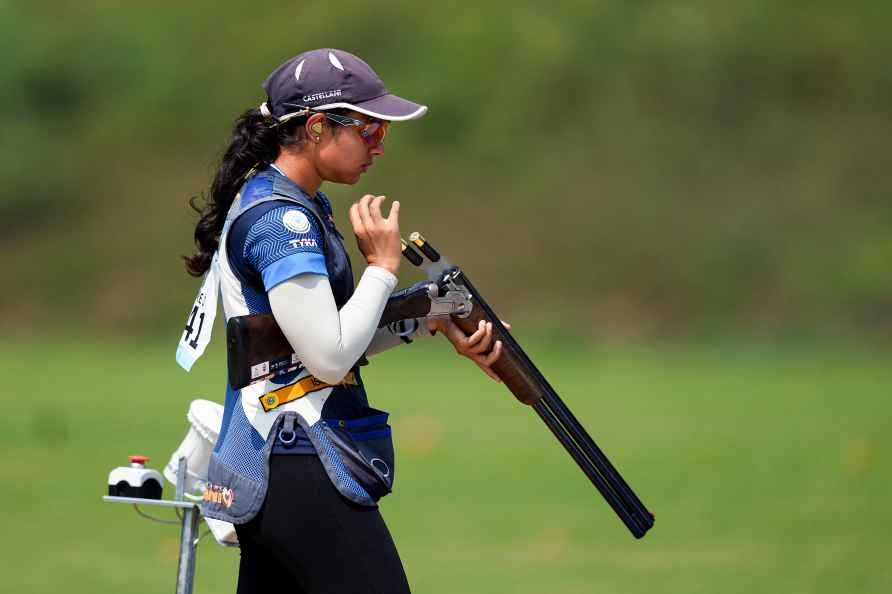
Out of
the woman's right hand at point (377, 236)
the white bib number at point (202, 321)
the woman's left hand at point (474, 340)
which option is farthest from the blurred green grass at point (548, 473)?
the woman's right hand at point (377, 236)

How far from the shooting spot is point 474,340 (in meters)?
3.69

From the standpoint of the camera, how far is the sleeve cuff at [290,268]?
10.3 ft

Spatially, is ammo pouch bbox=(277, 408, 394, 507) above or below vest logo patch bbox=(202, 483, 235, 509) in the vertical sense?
above

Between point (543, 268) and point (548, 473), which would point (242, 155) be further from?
point (543, 268)

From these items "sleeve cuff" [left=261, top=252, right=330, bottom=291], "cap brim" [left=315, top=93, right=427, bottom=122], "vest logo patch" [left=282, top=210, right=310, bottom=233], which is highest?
"cap brim" [left=315, top=93, right=427, bottom=122]

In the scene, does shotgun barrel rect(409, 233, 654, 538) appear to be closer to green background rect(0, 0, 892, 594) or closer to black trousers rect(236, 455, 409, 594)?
black trousers rect(236, 455, 409, 594)

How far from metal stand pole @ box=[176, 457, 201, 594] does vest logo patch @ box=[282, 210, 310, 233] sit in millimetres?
845

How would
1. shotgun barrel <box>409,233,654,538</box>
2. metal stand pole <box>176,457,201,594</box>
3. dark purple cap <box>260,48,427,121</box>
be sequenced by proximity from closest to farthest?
dark purple cap <box>260,48,427,121</box>
metal stand pole <box>176,457,201,594</box>
shotgun barrel <box>409,233,654,538</box>

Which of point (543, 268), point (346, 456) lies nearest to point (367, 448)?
point (346, 456)

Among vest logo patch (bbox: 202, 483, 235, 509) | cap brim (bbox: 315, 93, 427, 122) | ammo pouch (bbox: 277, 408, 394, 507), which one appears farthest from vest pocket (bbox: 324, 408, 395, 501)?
cap brim (bbox: 315, 93, 427, 122)

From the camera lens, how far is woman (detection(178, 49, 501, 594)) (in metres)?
3.20

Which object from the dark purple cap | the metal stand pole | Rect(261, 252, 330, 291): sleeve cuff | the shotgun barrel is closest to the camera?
Rect(261, 252, 330, 291): sleeve cuff

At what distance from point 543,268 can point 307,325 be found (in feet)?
53.4

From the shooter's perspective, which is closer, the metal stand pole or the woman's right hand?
the woman's right hand
